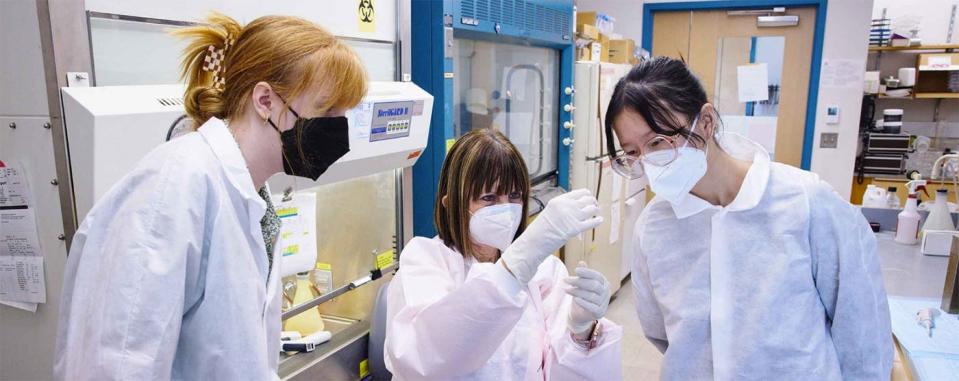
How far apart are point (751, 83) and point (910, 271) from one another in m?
2.63

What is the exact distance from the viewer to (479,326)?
1188mm

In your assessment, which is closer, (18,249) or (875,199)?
(18,249)

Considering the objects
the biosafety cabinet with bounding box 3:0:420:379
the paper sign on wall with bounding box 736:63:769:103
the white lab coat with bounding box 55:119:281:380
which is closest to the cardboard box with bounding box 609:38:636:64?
the paper sign on wall with bounding box 736:63:769:103

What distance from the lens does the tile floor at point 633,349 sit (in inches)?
126

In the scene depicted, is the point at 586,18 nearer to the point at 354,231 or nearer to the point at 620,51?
the point at 620,51

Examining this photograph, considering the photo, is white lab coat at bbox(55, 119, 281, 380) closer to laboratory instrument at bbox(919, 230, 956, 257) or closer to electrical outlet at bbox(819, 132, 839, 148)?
laboratory instrument at bbox(919, 230, 956, 257)

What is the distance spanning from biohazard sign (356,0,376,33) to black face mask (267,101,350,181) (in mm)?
865

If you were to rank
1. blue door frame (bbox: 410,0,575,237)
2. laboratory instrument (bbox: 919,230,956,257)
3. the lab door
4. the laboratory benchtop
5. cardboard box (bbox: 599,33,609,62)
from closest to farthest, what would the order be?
blue door frame (bbox: 410,0,575,237)
the laboratory benchtop
laboratory instrument (bbox: 919,230,956,257)
cardboard box (bbox: 599,33,609,62)
the lab door

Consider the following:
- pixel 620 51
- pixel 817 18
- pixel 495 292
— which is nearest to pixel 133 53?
pixel 495 292

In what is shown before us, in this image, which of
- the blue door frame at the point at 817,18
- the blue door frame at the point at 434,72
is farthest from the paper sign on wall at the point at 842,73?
the blue door frame at the point at 434,72

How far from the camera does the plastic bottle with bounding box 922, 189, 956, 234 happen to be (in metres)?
3.05

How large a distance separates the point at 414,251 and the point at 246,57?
2.01 feet

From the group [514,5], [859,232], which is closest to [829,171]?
[514,5]

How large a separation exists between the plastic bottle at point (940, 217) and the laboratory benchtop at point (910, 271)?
13 centimetres
